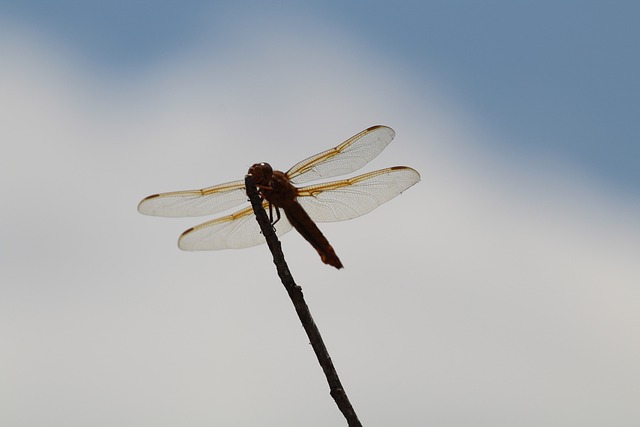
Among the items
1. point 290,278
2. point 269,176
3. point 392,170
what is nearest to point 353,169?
point 392,170

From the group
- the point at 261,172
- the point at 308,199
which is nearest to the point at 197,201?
the point at 308,199

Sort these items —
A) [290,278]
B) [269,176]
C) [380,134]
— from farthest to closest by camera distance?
[380,134] → [269,176] → [290,278]

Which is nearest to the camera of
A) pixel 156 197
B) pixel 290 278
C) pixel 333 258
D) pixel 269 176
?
pixel 290 278

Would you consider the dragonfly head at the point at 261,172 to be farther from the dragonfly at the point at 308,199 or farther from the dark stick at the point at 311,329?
the dark stick at the point at 311,329

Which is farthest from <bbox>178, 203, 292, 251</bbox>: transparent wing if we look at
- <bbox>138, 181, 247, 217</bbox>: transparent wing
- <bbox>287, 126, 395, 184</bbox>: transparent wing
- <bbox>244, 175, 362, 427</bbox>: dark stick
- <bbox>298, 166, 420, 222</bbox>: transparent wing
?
<bbox>244, 175, 362, 427</bbox>: dark stick

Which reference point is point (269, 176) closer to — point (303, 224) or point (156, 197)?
point (303, 224)

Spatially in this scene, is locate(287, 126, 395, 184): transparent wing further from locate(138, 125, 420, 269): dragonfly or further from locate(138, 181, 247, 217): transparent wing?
locate(138, 181, 247, 217): transparent wing

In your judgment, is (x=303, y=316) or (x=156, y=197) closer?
(x=303, y=316)

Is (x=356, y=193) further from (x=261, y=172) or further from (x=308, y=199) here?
(x=261, y=172)
